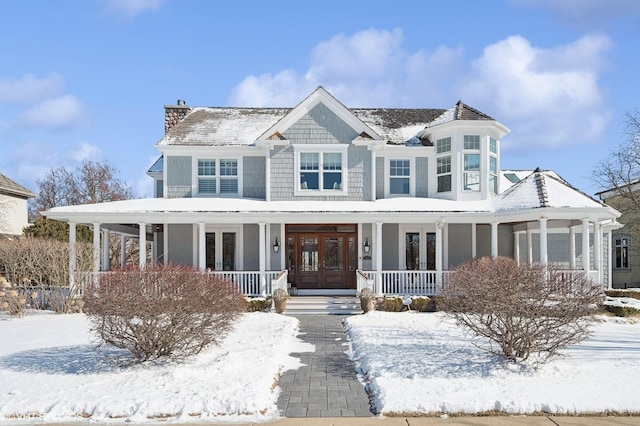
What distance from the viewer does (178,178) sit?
19.6 metres

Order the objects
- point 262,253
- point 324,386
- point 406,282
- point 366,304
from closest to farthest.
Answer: point 324,386, point 366,304, point 262,253, point 406,282

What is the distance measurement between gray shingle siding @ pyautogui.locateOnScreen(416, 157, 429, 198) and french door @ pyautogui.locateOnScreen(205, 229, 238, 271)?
7.09 metres

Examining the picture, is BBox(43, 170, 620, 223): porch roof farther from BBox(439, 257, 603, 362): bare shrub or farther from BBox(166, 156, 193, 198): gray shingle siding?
BBox(439, 257, 603, 362): bare shrub

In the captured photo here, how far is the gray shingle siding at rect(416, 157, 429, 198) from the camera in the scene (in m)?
19.9

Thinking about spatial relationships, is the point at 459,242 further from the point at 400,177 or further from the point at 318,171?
the point at 318,171

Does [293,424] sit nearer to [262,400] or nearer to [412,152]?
[262,400]

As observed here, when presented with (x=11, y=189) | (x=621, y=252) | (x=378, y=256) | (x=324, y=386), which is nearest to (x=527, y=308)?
(x=324, y=386)

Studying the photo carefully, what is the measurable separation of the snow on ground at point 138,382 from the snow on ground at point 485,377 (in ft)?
5.33

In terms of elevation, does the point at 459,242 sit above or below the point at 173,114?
below

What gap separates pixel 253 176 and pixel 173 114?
5062 mm

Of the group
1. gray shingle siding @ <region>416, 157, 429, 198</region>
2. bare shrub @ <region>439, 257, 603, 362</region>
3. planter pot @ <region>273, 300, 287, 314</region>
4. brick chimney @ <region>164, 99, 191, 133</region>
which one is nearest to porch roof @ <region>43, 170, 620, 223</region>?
gray shingle siding @ <region>416, 157, 429, 198</region>

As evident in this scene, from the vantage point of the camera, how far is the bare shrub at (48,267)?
54.2 feet

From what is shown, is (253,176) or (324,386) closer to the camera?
(324,386)

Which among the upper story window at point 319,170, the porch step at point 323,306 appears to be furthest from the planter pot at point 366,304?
the upper story window at point 319,170
